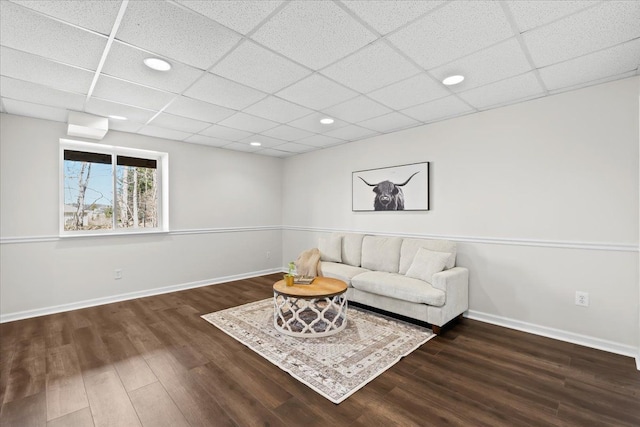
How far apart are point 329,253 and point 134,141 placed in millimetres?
3378

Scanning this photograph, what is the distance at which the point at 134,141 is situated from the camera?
173 inches

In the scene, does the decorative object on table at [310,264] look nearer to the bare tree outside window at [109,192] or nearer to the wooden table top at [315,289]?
the wooden table top at [315,289]

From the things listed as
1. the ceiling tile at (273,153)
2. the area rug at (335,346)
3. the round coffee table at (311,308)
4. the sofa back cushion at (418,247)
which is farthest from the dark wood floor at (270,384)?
the ceiling tile at (273,153)

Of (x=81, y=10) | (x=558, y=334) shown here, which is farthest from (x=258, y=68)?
(x=558, y=334)

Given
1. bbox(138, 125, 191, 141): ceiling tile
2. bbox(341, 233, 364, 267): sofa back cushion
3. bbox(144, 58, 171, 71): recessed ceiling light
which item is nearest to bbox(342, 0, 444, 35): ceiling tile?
bbox(144, 58, 171, 71): recessed ceiling light

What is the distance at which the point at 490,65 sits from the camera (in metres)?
2.39

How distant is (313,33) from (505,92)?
211 centimetres

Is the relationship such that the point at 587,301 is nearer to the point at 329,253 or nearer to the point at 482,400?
the point at 482,400

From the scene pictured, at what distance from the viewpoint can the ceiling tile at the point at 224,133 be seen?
4117 mm

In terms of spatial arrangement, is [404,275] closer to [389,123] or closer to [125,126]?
[389,123]

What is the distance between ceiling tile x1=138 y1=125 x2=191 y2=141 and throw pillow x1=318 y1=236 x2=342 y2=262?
2671mm

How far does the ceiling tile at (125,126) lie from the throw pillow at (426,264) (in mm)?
3985

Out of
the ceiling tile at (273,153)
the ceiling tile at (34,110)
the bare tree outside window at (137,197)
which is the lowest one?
the bare tree outside window at (137,197)

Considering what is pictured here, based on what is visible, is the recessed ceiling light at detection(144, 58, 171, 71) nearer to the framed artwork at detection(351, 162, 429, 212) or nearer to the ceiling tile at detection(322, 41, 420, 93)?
the ceiling tile at detection(322, 41, 420, 93)
